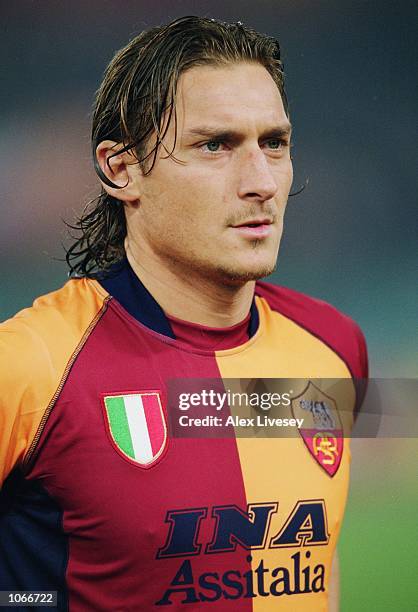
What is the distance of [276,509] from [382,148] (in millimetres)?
1137

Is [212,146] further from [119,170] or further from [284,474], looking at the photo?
[284,474]

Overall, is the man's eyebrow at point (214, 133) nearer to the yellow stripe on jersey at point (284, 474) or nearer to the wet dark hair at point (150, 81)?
the wet dark hair at point (150, 81)

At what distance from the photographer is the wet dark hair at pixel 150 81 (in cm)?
164

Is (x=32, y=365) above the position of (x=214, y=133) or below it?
below

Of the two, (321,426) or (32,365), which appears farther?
(321,426)

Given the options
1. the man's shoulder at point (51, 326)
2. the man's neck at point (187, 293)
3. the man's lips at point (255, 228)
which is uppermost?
the man's lips at point (255, 228)

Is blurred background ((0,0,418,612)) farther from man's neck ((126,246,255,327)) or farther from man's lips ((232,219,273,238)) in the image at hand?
man's lips ((232,219,273,238))

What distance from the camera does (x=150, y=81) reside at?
1.67m

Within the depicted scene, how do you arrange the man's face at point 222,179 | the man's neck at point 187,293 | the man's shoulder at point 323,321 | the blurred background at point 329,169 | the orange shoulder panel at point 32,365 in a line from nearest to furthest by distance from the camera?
the orange shoulder panel at point 32,365
the man's face at point 222,179
the man's neck at point 187,293
the man's shoulder at point 323,321
the blurred background at point 329,169

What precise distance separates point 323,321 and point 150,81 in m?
0.72

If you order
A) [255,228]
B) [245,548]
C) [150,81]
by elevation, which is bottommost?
[245,548]

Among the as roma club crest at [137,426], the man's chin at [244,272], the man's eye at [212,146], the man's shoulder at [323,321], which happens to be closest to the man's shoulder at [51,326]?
the as roma club crest at [137,426]

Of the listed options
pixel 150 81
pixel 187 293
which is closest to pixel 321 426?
pixel 187 293

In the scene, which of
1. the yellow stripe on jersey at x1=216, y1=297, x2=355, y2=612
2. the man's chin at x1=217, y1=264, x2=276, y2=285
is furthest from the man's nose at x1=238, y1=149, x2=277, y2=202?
the yellow stripe on jersey at x1=216, y1=297, x2=355, y2=612
